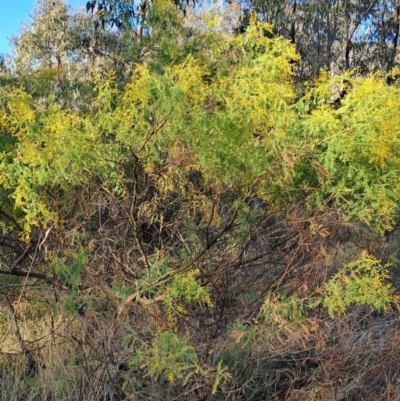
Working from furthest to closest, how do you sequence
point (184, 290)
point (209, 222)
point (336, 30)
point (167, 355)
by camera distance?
1. point (336, 30)
2. point (209, 222)
3. point (184, 290)
4. point (167, 355)

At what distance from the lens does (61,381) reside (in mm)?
2926

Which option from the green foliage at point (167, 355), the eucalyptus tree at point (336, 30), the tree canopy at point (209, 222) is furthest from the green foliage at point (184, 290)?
the eucalyptus tree at point (336, 30)

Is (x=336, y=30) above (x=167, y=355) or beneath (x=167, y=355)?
above

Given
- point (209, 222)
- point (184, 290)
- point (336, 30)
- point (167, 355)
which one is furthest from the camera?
point (336, 30)

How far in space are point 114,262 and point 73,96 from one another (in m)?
2.00

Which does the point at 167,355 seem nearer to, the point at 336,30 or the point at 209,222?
the point at 209,222

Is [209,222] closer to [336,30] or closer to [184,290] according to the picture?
[184,290]

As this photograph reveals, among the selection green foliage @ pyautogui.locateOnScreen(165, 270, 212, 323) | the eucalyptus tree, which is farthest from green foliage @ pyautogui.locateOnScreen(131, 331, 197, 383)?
the eucalyptus tree

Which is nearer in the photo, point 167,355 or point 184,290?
point 167,355

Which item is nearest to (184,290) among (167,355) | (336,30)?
(167,355)

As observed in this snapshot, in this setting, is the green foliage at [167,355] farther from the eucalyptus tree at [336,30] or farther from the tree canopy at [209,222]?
the eucalyptus tree at [336,30]

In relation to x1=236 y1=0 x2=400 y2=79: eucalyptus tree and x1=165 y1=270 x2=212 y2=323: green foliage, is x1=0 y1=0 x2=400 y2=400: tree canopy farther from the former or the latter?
x1=236 y1=0 x2=400 y2=79: eucalyptus tree

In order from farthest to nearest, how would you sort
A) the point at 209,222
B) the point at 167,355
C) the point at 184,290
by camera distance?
the point at 209,222, the point at 184,290, the point at 167,355

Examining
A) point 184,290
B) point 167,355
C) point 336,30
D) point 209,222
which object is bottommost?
point 167,355
